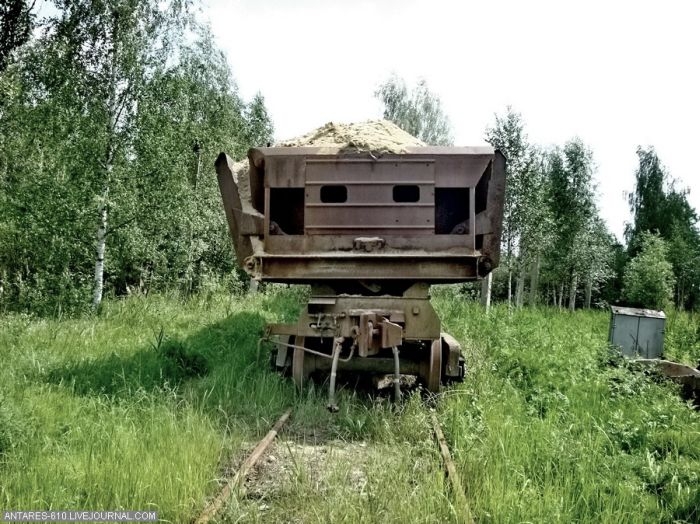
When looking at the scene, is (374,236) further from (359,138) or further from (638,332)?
(638,332)

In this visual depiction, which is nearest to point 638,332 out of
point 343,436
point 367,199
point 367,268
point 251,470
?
point 367,268

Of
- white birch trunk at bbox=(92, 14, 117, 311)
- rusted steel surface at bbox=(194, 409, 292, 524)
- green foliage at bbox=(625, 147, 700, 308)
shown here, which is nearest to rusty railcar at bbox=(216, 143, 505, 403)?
rusted steel surface at bbox=(194, 409, 292, 524)

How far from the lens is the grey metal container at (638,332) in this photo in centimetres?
798

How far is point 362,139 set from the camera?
5.80 m

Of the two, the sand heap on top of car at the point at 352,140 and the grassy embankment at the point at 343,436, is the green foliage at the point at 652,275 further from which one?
the sand heap on top of car at the point at 352,140

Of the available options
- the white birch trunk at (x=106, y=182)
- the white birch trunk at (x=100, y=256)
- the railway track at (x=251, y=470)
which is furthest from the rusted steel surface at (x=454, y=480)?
the white birch trunk at (x=100, y=256)

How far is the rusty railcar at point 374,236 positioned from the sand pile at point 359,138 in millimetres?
101

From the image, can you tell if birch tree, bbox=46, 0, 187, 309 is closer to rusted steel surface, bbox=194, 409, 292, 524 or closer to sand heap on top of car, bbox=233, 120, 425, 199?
sand heap on top of car, bbox=233, 120, 425, 199

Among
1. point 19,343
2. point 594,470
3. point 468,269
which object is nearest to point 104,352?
point 19,343

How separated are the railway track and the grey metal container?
477 centimetres

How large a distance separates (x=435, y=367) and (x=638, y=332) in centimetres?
403

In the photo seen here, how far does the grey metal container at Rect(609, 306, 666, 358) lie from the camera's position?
798 cm

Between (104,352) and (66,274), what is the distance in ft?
23.8

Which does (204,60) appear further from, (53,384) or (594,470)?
(594,470)
